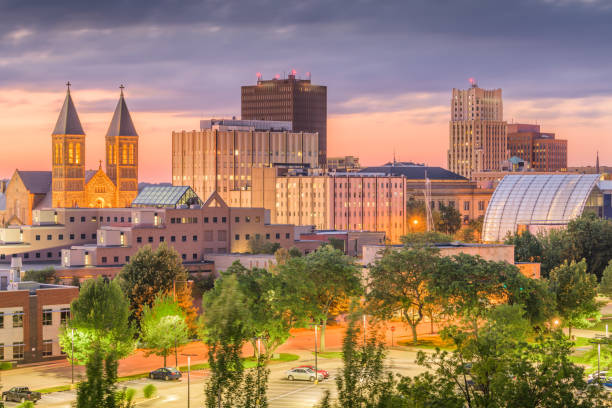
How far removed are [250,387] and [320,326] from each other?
64089mm

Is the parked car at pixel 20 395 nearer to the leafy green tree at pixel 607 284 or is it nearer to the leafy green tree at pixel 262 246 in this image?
the leafy green tree at pixel 607 284

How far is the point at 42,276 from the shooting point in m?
150

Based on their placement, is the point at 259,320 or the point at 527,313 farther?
the point at 527,313

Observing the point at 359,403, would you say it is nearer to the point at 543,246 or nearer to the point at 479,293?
the point at 479,293

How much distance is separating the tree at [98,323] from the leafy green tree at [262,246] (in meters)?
71.5

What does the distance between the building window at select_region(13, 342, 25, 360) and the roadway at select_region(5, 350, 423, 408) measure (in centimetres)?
1885

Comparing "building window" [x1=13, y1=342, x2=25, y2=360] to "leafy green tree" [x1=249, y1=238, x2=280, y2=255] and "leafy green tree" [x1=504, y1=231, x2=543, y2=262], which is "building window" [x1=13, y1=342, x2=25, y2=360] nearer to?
"leafy green tree" [x1=249, y1=238, x2=280, y2=255]

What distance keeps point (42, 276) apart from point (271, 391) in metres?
72.5

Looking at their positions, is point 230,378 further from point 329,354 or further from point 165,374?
point 329,354

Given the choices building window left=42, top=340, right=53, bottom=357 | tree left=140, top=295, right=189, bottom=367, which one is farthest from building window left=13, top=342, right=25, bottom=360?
tree left=140, top=295, right=189, bottom=367

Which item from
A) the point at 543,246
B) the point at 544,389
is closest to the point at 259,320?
the point at 544,389

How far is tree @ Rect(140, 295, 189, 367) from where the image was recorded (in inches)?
4094

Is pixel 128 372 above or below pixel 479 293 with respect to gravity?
below

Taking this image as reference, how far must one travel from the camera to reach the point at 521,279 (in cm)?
11444
